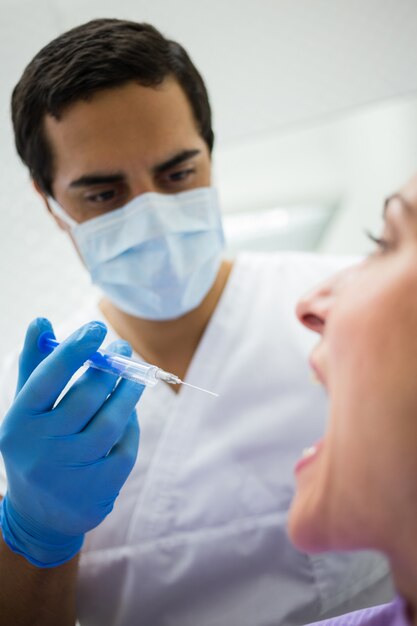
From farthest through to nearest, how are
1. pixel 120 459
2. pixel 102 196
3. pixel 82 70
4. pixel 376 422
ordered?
pixel 102 196 < pixel 82 70 < pixel 120 459 < pixel 376 422

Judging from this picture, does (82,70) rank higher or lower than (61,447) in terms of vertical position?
higher

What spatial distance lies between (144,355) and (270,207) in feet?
5.71

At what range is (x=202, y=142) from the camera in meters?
1.11

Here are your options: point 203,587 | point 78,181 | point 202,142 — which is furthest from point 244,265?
point 203,587

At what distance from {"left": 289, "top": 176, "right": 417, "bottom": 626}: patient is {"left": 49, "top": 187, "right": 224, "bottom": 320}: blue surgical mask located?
474 millimetres

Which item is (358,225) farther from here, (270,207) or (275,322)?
(275,322)

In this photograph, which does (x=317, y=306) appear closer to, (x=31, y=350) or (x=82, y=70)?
(x=31, y=350)

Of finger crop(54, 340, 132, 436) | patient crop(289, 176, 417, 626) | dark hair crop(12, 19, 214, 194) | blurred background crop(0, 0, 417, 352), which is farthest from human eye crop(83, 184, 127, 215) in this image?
patient crop(289, 176, 417, 626)

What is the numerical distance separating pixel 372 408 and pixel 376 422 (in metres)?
0.01

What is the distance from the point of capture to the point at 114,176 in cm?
97

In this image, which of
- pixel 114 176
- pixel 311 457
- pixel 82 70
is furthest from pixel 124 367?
pixel 82 70

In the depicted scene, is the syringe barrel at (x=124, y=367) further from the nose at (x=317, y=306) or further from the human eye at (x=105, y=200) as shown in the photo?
the human eye at (x=105, y=200)

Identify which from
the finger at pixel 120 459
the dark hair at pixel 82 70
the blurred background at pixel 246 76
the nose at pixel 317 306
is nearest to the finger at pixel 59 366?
the finger at pixel 120 459

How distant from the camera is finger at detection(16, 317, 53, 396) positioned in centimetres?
77
